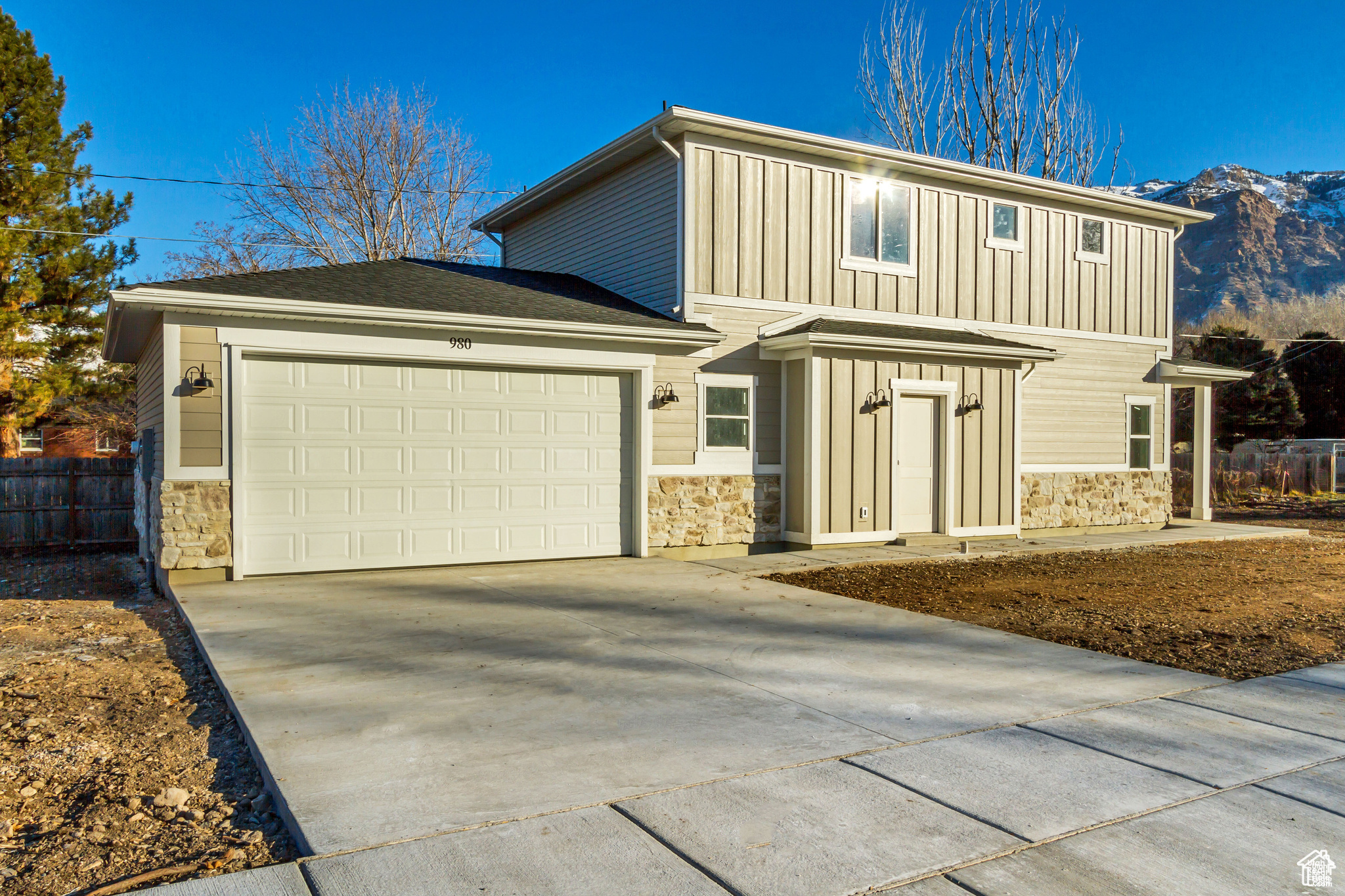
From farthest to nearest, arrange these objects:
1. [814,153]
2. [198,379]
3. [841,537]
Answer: [814,153]
[841,537]
[198,379]

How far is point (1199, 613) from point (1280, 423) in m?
25.5

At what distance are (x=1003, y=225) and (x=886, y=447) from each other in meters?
4.20

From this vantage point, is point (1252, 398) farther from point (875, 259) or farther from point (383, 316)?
point (383, 316)

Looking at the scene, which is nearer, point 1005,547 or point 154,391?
point 154,391

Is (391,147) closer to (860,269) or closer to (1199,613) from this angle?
(860,269)

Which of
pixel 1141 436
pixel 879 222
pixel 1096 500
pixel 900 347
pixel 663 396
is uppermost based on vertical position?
pixel 879 222

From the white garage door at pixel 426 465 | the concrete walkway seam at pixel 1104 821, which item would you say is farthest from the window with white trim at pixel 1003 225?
the concrete walkway seam at pixel 1104 821

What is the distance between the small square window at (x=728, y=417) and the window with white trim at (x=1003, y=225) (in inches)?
184

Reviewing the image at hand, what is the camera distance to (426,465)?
30.5 feet

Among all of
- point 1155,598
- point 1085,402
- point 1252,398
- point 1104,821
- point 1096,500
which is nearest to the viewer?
point 1104,821

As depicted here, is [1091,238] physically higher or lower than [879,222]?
higher

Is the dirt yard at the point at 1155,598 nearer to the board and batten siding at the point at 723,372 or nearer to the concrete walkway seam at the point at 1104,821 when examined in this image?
the concrete walkway seam at the point at 1104,821

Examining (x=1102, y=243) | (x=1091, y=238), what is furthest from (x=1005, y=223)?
(x=1102, y=243)

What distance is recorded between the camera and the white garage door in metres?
8.62
